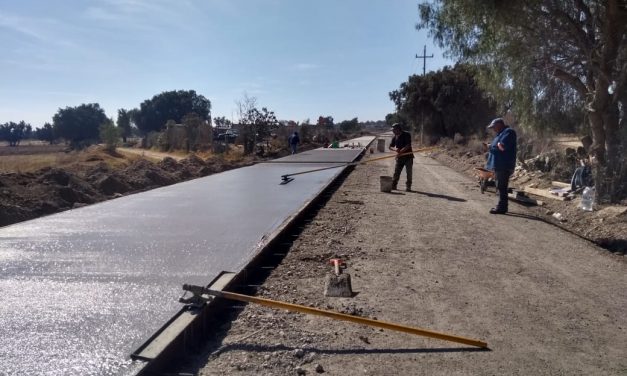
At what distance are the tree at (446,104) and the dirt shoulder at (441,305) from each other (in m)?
30.8

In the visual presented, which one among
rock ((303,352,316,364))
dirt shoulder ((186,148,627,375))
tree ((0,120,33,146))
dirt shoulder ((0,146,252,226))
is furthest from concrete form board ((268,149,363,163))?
tree ((0,120,33,146))

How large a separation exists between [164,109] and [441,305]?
99.1 metres

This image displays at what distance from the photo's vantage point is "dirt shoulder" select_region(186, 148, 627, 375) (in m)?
4.24

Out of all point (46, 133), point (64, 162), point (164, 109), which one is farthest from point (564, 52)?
point (164, 109)

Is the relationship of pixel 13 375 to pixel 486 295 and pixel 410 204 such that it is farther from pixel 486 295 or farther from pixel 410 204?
pixel 410 204

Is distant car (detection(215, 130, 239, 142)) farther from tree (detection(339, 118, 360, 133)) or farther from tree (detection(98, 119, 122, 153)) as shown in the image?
tree (detection(339, 118, 360, 133))

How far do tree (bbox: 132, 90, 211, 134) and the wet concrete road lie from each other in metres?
89.9

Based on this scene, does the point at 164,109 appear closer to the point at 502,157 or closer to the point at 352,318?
the point at 502,157

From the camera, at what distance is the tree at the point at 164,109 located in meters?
99.4

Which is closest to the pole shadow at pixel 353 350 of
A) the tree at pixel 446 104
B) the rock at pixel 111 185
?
the rock at pixel 111 185

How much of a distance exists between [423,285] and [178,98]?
9813cm

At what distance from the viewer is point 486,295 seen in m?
5.79

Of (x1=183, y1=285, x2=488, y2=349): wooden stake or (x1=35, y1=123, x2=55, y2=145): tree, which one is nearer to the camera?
(x1=183, y1=285, x2=488, y2=349): wooden stake

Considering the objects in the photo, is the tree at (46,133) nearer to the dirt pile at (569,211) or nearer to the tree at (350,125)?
the tree at (350,125)
